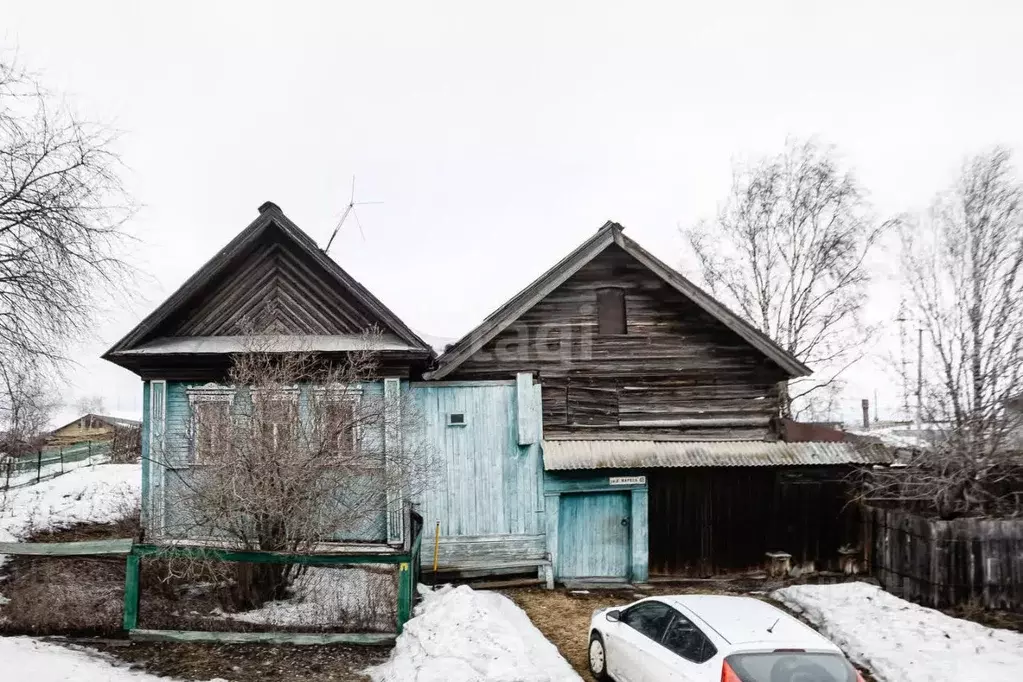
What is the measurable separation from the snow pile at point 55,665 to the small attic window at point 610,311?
961 cm

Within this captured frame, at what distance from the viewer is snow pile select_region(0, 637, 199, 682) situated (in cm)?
780

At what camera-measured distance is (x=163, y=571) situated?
34.5 feet

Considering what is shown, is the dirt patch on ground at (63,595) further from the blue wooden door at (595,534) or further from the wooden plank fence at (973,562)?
the wooden plank fence at (973,562)

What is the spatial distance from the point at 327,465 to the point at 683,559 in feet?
24.7

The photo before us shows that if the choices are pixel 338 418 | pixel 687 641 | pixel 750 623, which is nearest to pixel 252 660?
pixel 338 418

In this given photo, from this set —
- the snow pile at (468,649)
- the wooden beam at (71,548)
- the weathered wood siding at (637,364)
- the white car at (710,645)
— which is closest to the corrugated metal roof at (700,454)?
the weathered wood siding at (637,364)

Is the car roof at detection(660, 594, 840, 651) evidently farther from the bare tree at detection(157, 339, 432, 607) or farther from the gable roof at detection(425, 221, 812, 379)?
the gable roof at detection(425, 221, 812, 379)

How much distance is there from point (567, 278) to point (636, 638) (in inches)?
303

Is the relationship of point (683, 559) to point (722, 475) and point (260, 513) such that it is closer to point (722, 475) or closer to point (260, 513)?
point (722, 475)

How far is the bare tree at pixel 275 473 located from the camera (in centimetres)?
970

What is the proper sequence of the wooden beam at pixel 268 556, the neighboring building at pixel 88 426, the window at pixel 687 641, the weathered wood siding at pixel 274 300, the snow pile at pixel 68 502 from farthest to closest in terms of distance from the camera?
1. the neighboring building at pixel 88 426
2. the snow pile at pixel 68 502
3. the weathered wood siding at pixel 274 300
4. the wooden beam at pixel 268 556
5. the window at pixel 687 641

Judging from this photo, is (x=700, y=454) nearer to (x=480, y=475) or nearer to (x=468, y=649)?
(x=480, y=475)

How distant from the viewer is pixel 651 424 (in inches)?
565

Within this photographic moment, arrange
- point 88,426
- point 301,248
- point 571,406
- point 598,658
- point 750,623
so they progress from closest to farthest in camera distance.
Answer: point 750,623 < point 598,658 < point 301,248 < point 571,406 < point 88,426
